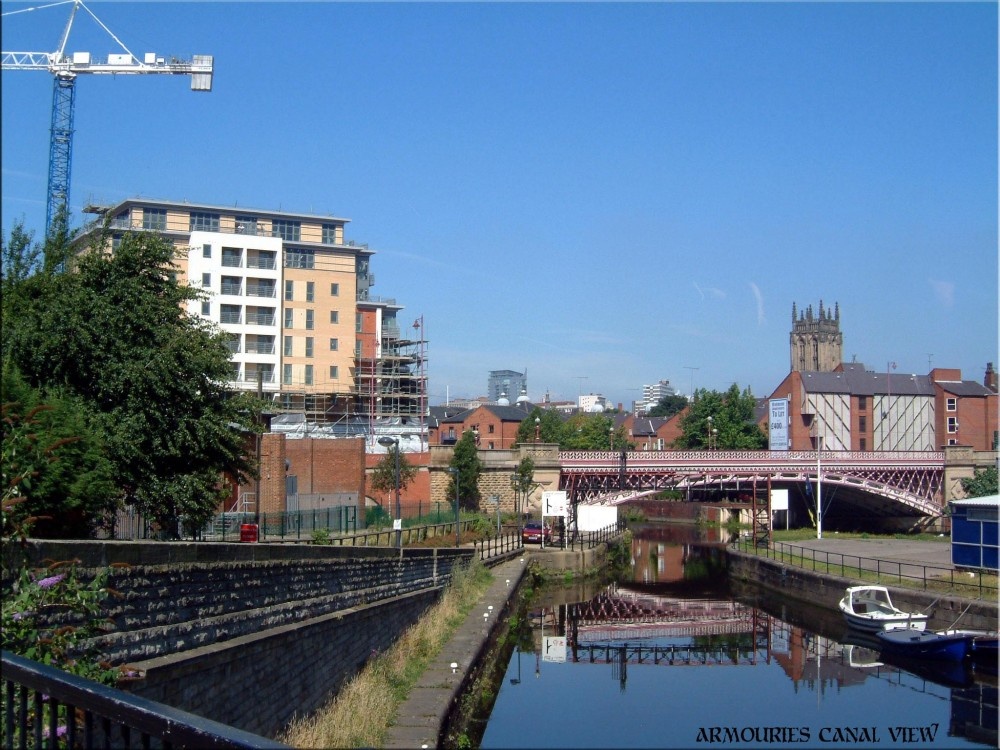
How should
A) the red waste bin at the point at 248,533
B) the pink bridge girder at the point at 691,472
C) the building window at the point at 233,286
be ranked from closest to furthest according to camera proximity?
the red waste bin at the point at 248,533 → the pink bridge girder at the point at 691,472 → the building window at the point at 233,286

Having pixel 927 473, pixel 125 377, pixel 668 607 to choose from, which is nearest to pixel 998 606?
pixel 668 607

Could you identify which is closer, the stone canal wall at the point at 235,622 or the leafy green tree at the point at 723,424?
the stone canal wall at the point at 235,622

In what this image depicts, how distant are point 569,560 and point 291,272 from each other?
108ft

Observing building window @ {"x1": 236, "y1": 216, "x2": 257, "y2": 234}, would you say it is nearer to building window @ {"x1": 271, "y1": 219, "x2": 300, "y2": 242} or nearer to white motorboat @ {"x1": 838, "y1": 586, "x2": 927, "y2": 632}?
building window @ {"x1": 271, "y1": 219, "x2": 300, "y2": 242}

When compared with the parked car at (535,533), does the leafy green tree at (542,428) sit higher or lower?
higher

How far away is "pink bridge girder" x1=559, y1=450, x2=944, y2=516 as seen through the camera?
2264 inches

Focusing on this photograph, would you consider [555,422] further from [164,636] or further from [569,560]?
[164,636]

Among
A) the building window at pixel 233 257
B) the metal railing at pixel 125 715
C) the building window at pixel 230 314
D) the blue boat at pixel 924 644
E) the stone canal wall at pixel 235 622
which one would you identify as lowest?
the blue boat at pixel 924 644

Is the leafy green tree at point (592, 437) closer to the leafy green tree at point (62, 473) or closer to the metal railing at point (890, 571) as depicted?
the metal railing at point (890, 571)

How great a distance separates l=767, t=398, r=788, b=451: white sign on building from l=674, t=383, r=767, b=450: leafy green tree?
5.05m

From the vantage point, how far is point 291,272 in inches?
2697

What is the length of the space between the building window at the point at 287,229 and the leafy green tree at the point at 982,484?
48794 mm

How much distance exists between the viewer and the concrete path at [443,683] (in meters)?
13.6

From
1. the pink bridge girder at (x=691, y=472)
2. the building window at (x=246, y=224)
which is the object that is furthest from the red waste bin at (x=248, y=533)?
the building window at (x=246, y=224)
